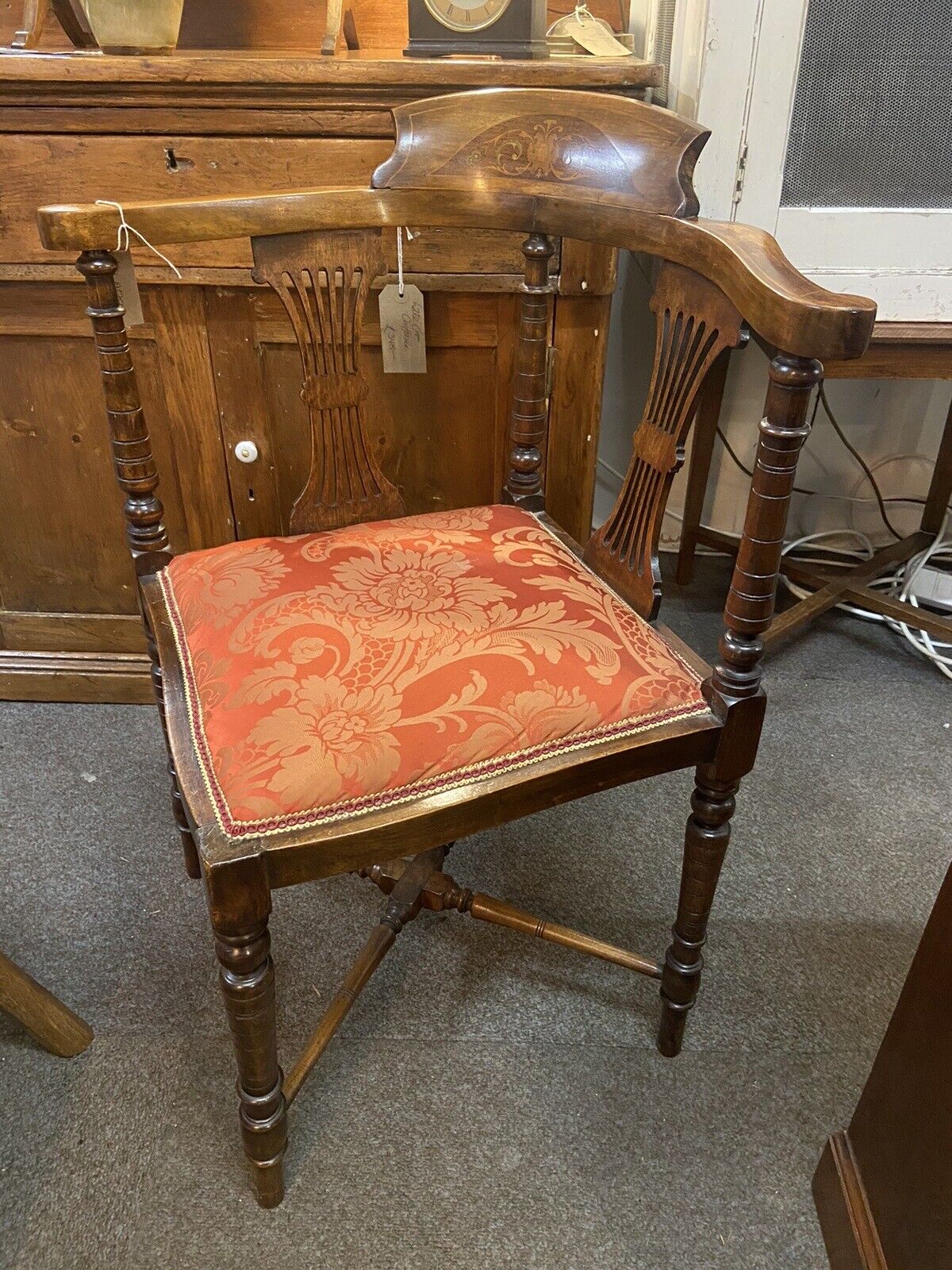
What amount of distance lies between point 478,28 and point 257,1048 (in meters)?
1.22

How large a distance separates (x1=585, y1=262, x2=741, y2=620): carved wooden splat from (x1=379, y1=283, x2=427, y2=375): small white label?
1.36 ft

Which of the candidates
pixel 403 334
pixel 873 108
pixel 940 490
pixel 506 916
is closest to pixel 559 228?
pixel 403 334

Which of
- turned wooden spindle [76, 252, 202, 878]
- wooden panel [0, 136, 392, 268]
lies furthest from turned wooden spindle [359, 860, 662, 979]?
wooden panel [0, 136, 392, 268]

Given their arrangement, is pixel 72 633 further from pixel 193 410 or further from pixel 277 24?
pixel 277 24

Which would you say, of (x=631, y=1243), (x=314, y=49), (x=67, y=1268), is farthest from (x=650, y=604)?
(x=314, y=49)

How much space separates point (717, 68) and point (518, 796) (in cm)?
109

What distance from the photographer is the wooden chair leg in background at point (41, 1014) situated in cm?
98

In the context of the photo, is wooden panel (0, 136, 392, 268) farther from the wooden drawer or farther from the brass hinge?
the brass hinge

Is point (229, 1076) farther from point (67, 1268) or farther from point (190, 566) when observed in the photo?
point (190, 566)

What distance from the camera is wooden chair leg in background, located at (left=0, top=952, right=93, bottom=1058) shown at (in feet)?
3.22

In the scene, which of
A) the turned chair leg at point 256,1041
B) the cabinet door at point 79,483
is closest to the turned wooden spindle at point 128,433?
the turned chair leg at point 256,1041

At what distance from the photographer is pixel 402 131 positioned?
0.96m

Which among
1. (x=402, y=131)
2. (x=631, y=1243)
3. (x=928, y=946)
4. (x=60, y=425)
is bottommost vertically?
(x=631, y=1243)

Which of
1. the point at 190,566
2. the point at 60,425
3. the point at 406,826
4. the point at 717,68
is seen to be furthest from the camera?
the point at 60,425
